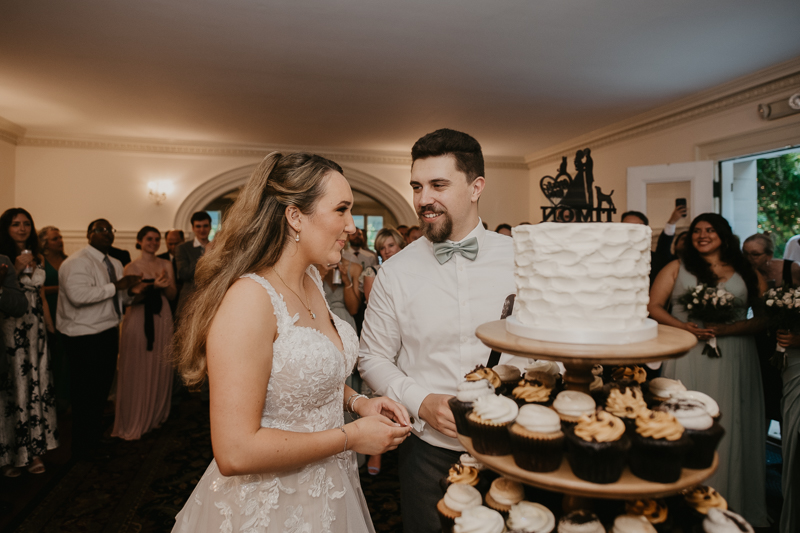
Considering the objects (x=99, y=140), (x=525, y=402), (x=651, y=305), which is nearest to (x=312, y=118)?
(x=99, y=140)

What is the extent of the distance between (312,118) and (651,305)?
554 cm

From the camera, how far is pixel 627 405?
1.03 metres

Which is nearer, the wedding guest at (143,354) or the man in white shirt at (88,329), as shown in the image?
the man in white shirt at (88,329)

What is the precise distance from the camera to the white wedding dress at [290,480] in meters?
1.47

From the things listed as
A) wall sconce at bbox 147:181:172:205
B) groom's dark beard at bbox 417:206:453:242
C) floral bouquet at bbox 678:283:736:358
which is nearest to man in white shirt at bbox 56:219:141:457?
groom's dark beard at bbox 417:206:453:242

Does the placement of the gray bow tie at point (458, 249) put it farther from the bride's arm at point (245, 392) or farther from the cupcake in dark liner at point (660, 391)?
the cupcake in dark liner at point (660, 391)

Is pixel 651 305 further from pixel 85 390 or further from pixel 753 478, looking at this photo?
pixel 85 390

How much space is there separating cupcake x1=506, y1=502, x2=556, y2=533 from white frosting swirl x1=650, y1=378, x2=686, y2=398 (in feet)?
1.20

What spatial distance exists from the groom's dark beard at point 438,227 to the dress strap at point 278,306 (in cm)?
71

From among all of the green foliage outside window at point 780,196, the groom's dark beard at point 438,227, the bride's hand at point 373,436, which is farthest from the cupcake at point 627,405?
the green foliage outside window at point 780,196

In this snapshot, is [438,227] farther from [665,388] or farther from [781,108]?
[781,108]

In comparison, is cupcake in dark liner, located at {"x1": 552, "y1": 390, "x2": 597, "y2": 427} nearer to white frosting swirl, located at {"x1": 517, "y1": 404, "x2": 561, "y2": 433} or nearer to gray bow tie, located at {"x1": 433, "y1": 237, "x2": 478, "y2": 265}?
white frosting swirl, located at {"x1": 517, "y1": 404, "x2": 561, "y2": 433}

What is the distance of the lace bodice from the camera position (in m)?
1.47

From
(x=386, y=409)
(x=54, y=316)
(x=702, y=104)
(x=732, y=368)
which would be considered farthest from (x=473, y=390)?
(x=702, y=104)
